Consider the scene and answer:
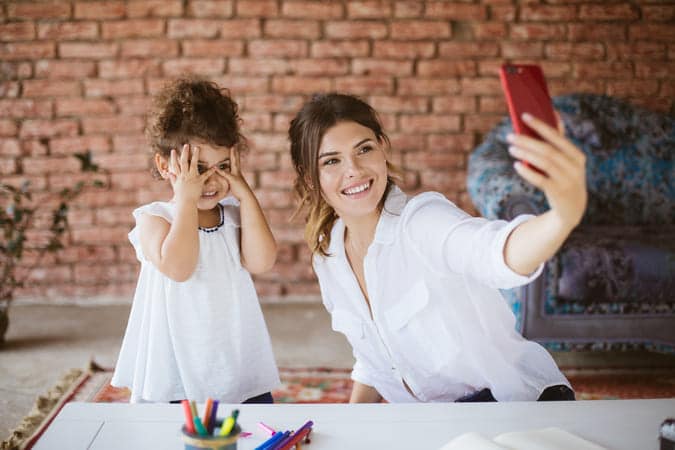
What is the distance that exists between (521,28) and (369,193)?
2.34 m

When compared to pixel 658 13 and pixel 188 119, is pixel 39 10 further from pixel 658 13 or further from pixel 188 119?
pixel 658 13

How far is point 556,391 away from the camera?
1227 mm

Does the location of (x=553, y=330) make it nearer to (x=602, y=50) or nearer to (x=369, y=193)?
(x=369, y=193)

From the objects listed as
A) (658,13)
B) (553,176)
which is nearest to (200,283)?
(553,176)

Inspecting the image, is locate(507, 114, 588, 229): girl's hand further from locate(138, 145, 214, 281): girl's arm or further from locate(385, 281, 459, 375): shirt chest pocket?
locate(138, 145, 214, 281): girl's arm

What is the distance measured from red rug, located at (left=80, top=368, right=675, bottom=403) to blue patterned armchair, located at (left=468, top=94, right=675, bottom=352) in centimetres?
14

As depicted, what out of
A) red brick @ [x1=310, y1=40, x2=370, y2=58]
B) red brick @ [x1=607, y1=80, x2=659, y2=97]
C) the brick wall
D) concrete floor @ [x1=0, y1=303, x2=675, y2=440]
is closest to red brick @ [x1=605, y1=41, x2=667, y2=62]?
the brick wall

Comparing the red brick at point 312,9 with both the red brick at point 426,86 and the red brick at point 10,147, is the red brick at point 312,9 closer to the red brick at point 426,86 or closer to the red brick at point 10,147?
the red brick at point 426,86

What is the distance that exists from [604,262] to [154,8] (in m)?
2.35

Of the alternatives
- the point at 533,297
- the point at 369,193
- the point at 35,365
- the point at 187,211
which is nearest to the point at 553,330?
the point at 533,297

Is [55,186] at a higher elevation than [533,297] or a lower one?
higher

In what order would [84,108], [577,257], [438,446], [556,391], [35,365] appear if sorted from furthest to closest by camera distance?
[84,108], [35,365], [577,257], [556,391], [438,446]

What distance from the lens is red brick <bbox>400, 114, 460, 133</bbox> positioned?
130 inches

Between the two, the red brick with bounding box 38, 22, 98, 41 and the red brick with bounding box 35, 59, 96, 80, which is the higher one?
the red brick with bounding box 38, 22, 98, 41
